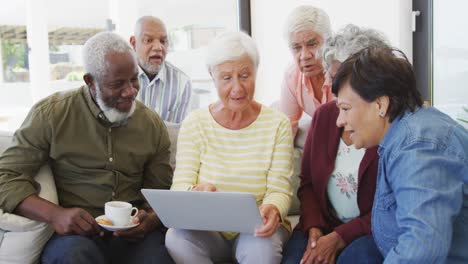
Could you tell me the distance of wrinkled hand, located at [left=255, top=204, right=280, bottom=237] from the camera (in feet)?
5.19

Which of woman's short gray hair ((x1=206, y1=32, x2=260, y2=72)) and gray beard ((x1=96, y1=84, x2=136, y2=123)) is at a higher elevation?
woman's short gray hair ((x1=206, y1=32, x2=260, y2=72))

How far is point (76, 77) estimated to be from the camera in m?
4.01

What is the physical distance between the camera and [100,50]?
5.93 feet

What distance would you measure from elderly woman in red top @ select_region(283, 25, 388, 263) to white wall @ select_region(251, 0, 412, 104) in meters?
1.56

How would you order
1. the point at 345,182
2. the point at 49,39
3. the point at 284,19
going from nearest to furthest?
the point at 345,182 < the point at 49,39 < the point at 284,19

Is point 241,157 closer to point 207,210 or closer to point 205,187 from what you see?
point 205,187

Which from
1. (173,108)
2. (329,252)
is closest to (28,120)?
(173,108)

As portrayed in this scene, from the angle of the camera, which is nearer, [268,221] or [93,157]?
[268,221]

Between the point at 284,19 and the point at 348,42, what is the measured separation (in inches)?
92.1

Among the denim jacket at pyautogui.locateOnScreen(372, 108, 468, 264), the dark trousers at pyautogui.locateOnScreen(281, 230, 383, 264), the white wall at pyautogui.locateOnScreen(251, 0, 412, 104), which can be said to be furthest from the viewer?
the white wall at pyautogui.locateOnScreen(251, 0, 412, 104)

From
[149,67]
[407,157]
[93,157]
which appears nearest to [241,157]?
[93,157]

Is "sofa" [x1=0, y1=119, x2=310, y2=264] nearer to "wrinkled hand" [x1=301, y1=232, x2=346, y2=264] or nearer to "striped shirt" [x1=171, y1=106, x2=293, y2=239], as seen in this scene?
"striped shirt" [x1=171, y1=106, x2=293, y2=239]

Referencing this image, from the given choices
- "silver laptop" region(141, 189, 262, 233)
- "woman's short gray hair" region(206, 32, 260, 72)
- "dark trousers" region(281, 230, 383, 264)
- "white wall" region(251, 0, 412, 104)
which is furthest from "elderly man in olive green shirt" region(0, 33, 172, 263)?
"white wall" region(251, 0, 412, 104)

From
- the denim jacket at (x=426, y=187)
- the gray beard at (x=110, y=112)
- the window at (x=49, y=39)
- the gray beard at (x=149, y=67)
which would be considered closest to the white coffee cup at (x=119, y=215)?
the gray beard at (x=110, y=112)
